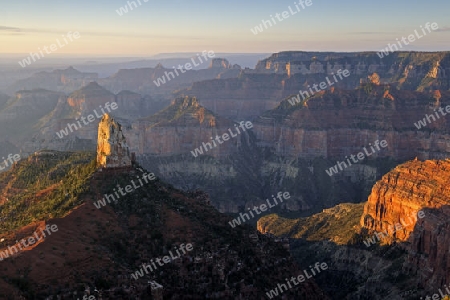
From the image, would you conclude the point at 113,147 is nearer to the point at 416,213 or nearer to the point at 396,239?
the point at 416,213

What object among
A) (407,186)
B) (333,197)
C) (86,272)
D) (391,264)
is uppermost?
(86,272)

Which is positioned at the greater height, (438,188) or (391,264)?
(438,188)

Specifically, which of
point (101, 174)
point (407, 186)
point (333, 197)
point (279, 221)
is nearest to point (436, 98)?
point (333, 197)

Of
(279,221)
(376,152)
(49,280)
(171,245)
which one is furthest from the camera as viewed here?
(376,152)

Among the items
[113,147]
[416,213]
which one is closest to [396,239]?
[416,213]

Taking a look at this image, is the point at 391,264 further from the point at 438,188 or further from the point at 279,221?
the point at 279,221

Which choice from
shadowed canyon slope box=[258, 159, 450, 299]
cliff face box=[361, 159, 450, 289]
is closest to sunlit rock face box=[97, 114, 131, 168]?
shadowed canyon slope box=[258, 159, 450, 299]

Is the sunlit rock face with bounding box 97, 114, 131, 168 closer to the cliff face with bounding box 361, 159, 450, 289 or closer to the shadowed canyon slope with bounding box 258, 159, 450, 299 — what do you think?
the shadowed canyon slope with bounding box 258, 159, 450, 299

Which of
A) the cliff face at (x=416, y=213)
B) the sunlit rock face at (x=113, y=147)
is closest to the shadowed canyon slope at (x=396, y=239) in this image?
the cliff face at (x=416, y=213)
